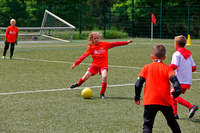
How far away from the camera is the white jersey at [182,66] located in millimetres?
7129

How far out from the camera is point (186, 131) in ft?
21.1

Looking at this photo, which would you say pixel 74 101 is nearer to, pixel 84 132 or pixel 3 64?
pixel 84 132

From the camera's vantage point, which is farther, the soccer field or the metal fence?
the metal fence

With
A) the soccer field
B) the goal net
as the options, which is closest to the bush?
the goal net

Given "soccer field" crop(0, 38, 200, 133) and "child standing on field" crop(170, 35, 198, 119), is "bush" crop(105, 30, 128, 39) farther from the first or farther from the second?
→ "child standing on field" crop(170, 35, 198, 119)

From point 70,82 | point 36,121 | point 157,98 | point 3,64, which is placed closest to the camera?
point 157,98

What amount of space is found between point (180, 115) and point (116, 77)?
204 inches

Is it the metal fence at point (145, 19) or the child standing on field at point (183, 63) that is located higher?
the metal fence at point (145, 19)

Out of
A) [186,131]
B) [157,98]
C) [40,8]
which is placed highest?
[40,8]

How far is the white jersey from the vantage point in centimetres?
713

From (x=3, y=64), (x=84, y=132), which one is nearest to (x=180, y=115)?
(x=84, y=132)

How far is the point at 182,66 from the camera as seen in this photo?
7191mm

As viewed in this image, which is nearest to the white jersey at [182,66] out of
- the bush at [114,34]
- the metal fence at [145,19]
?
the metal fence at [145,19]

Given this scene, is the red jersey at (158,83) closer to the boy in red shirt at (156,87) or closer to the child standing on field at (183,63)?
the boy in red shirt at (156,87)
